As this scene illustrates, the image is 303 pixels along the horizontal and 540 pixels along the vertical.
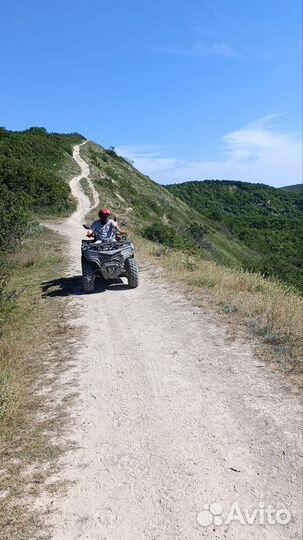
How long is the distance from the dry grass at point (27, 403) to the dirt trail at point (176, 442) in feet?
0.81

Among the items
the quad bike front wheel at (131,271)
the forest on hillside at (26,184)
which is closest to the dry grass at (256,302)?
the quad bike front wheel at (131,271)

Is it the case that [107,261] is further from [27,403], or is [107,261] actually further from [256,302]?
[27,403]

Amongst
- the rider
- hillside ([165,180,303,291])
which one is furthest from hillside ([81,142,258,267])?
the rider

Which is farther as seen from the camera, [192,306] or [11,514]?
[192,306]

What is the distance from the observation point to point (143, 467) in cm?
432

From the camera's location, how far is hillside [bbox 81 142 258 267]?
106ft

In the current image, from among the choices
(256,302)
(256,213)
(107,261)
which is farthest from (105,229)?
(256,213)

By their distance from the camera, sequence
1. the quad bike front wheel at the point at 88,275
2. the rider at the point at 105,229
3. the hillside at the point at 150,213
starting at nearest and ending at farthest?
the quad bike front wheel at the point at 88,275, the rider at the point at 105,229, the hillside at the point at 150,213

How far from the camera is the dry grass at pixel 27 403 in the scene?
12.9ft

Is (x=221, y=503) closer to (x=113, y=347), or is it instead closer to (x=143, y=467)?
(x=143, y=467)

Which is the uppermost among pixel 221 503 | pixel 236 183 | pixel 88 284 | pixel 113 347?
pixel 236 183

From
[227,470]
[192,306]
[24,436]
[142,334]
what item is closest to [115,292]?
[192,306]

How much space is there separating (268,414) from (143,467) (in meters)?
1.60

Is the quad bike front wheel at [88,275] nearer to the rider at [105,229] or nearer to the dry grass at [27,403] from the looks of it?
the dry grass at [27,403]
